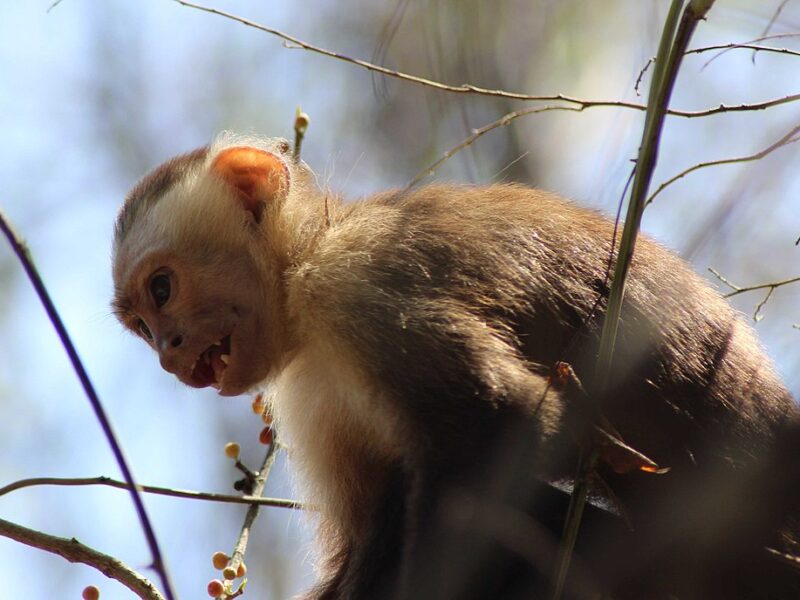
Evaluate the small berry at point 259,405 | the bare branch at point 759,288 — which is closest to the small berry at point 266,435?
the small berry at point 259,405

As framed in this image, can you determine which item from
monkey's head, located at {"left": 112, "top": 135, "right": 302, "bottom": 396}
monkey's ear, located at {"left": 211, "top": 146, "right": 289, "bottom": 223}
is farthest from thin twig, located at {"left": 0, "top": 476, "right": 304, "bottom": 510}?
monkey's ear, located at {"left": 211, "top": 146, "right": 289, "bottom": 223}

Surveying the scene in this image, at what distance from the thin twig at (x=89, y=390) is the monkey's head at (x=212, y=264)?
90.0 inches

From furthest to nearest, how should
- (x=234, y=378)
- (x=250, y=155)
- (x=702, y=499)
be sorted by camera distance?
1. (x=250, y=155)
2. (x=234, y=378)
3. (x=702, y=499)

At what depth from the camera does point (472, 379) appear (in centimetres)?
330

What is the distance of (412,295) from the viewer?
363 cm

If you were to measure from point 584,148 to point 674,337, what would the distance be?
2.52m

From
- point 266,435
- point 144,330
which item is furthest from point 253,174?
point 266,435

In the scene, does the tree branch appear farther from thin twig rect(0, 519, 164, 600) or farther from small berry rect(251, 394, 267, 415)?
thin twig rect(0, 519, 164, 600)

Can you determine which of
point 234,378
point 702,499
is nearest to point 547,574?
point 702,499

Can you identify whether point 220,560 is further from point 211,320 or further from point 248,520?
point 211,320

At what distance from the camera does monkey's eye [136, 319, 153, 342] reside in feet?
14.7

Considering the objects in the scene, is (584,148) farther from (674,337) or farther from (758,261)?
(674,337)

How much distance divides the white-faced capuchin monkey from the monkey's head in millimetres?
10

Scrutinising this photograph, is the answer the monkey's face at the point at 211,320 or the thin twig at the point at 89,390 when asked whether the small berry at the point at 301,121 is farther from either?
the thin twig at the point at 89,390
